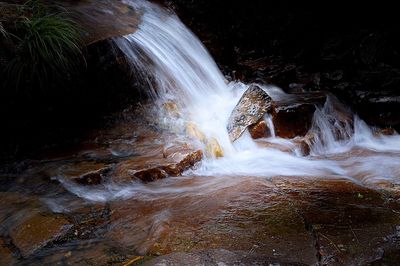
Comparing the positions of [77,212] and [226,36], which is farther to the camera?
[226,36]

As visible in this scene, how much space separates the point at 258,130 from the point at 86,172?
2476 millimetres

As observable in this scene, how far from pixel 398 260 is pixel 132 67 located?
462 centimetres

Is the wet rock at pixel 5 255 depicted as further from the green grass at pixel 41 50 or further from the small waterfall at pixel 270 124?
the small waterfall at pixel 270 124

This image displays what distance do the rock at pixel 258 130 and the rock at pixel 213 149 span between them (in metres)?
0.62

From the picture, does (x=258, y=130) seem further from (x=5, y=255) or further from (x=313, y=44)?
(x=5, y=255)

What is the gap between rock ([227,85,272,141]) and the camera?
5328mm

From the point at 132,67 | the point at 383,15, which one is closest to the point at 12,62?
the point at 132,67

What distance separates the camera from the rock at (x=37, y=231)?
10.0ft

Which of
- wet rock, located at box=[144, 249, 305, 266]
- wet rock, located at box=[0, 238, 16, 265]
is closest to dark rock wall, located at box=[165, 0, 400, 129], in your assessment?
wet rock, located at box=[144, 249, 305, 266]

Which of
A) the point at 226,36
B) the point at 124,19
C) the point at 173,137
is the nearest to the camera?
the point at 173,137

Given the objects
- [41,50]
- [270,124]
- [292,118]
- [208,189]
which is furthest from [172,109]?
[208,189]

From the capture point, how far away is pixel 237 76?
7309 millimetres

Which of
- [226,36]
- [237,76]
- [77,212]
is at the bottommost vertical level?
[77,212]

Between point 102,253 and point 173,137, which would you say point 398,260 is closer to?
point 102,253
